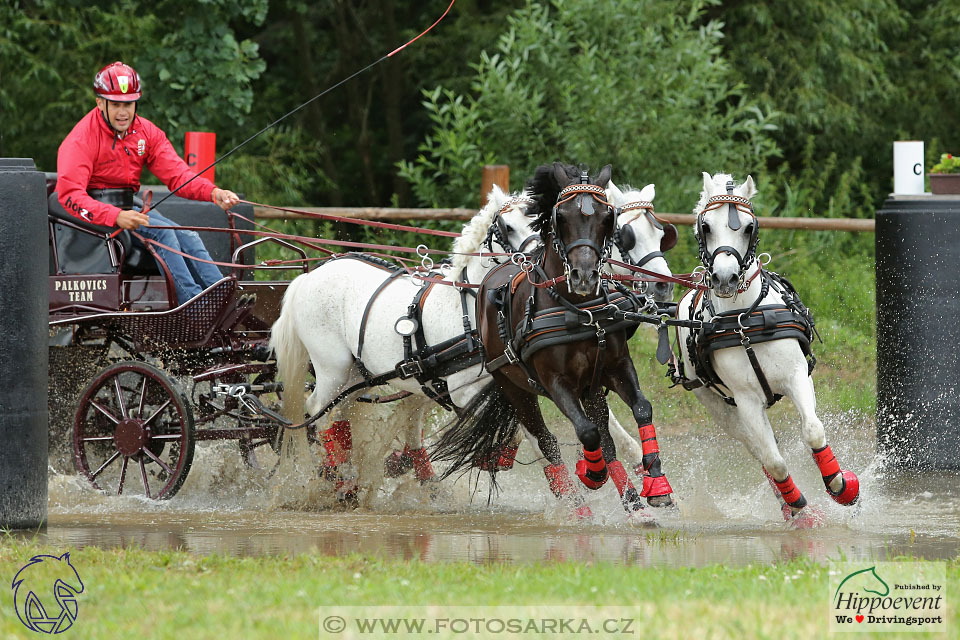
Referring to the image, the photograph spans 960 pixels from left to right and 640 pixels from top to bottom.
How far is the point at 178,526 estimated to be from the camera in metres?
6.38

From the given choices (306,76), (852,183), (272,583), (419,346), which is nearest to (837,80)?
(852,183)

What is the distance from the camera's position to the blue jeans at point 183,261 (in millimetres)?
7466

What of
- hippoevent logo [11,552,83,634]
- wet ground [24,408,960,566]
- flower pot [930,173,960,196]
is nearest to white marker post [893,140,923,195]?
flower pot [930,173,960,196]

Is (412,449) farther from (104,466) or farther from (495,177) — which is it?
(495,177)

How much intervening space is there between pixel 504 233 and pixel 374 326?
1.06 metres

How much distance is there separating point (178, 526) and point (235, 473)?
1545mm

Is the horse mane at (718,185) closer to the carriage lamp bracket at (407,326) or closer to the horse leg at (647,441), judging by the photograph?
the horse leg at (647,441)

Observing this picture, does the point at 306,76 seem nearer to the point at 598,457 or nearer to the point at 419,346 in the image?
the point at 419,346

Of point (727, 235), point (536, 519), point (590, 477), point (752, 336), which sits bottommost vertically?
point (536, 519)

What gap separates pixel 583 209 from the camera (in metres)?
5.64

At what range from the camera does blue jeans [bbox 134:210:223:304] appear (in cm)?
747

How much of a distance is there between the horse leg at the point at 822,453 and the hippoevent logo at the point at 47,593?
3254mm

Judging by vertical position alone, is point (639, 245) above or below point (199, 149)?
below

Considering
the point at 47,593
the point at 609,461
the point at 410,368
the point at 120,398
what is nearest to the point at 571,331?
the point at 609,461
